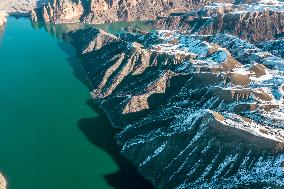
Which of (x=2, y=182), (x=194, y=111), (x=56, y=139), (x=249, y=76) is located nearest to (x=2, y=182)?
(x=2, y=182)

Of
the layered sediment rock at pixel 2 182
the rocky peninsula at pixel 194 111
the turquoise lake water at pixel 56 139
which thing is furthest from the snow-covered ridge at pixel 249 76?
the layered sediment rock at pixel 2 182

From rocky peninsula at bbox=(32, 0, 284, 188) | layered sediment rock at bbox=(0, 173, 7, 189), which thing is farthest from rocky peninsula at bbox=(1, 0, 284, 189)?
layered sediment rock at bbox=(0, 173, 7, 189)

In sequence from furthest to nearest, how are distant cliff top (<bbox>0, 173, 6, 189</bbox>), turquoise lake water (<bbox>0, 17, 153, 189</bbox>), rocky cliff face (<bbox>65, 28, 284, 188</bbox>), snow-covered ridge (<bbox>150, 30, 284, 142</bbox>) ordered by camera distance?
snow-covered ridge (<bbox>150, 30, 284, 142</bbox>) < turquoise lake water (<bbox>0, 17, 153, 189</bbox>) < distant cliff top (<bbox>0, 173, 6, 189</bbox>) < rocky cliff face (<bbox>65, 28, 284, 188</bbox>)

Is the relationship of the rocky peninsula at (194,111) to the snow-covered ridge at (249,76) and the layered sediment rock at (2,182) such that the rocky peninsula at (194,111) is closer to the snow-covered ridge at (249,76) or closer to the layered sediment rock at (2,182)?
the snow-covered ridge at (249,76)

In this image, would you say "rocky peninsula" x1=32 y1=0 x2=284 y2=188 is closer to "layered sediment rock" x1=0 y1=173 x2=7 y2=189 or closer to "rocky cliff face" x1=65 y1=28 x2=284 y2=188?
"rocky cliff face" x1=65 y1=28 x2=284 y2=188

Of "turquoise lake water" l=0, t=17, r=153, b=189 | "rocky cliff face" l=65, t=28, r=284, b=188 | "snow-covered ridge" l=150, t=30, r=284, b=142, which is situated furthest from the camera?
"snow-covered ridge" l=150, t=30, r=284, b=142

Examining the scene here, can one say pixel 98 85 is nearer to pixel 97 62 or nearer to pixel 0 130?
pixel 97 62
